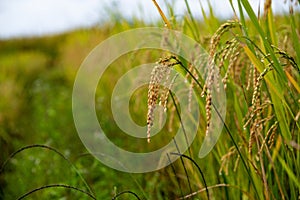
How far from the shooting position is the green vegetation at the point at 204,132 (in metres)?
1.23

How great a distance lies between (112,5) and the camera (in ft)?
12.2

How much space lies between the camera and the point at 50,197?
2.31 metres

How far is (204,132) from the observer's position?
1.84 meters

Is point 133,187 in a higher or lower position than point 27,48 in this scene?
lower

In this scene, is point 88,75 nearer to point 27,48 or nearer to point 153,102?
point 153,102

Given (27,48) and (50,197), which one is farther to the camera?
(27,48)

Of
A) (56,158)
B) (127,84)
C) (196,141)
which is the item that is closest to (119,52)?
(127,84)

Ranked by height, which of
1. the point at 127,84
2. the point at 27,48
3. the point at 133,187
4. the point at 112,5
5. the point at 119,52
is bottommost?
the point at 133,187

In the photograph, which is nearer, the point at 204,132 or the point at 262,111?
the point at 262,111


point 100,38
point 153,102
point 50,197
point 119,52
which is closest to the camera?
point 153,102

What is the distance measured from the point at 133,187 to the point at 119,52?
1.56 meters

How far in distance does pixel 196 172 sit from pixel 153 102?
90cm

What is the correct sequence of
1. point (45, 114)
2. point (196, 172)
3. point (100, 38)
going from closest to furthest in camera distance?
point (196, 172) → point (45, 114) → point (100, 38)

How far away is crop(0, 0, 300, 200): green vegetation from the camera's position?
1226 mm
